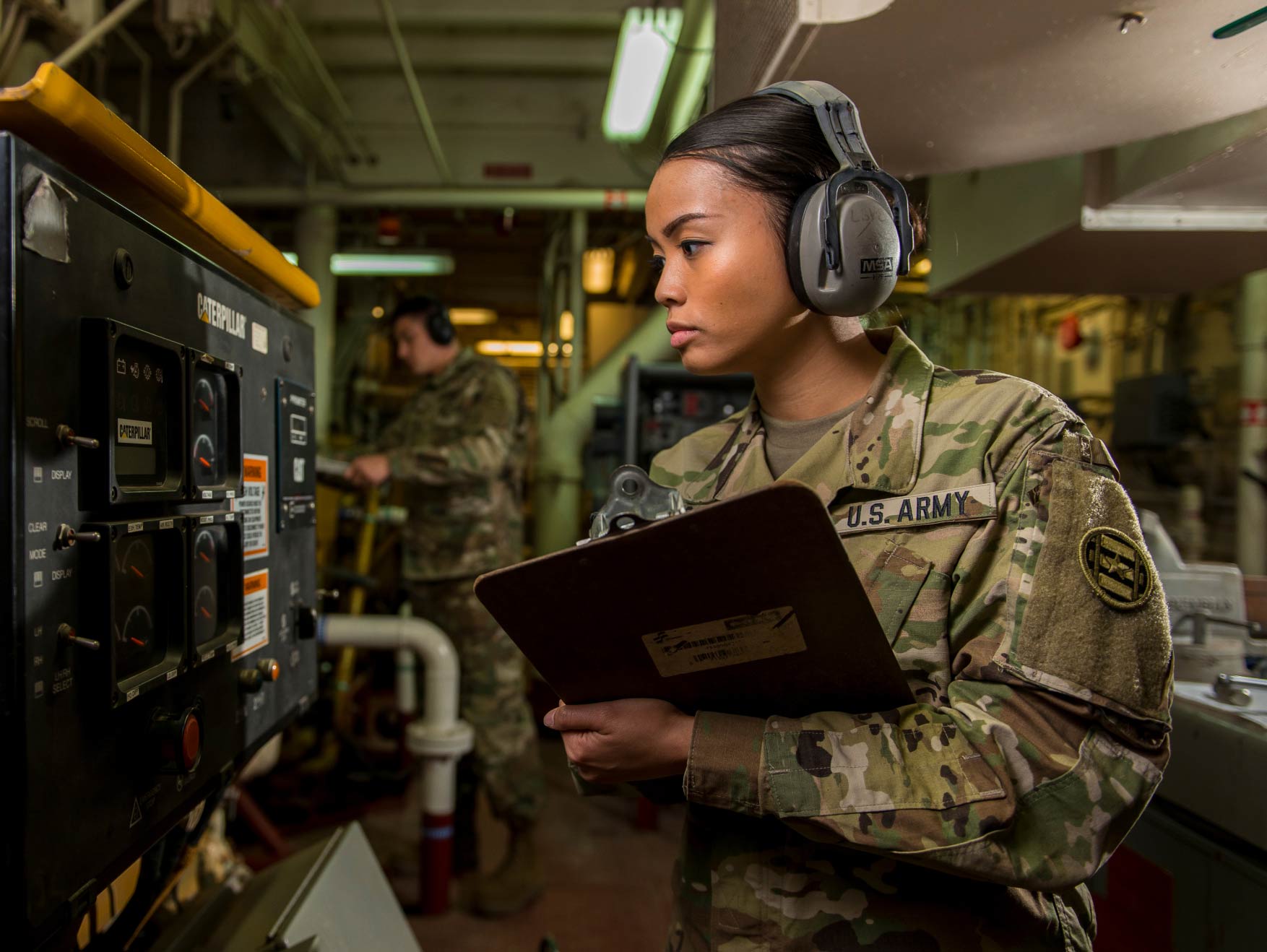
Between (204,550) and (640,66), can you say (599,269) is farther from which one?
(204,550)

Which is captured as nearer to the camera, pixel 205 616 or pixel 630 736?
pixel 630 736

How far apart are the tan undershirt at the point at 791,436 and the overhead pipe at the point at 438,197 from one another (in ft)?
10.9

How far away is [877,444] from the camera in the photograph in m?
0.85

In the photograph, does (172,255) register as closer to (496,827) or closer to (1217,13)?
(1217,13)

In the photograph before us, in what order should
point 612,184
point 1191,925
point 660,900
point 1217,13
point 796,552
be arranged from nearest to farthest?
point 796,552 < point 1217,13 < point 1191,925 < point 660,900 < point 612,184

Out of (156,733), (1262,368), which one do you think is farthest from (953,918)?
(1262,368)

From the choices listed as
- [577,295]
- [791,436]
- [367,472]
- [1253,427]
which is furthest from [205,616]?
[1253,427]

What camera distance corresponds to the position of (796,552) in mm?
588

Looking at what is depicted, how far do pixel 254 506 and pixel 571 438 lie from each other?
3.17 m

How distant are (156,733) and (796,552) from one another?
60 centimetres

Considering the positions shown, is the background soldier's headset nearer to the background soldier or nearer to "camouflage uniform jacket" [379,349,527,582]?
the background soldier

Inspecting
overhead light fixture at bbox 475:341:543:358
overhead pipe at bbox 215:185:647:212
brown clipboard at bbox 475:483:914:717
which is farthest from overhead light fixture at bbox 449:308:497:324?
brown clipboard at bbox 475:483:914:717

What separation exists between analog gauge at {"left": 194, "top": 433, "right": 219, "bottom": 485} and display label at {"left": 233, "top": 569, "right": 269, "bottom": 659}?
0.49 ft

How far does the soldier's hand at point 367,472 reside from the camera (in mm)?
2527
